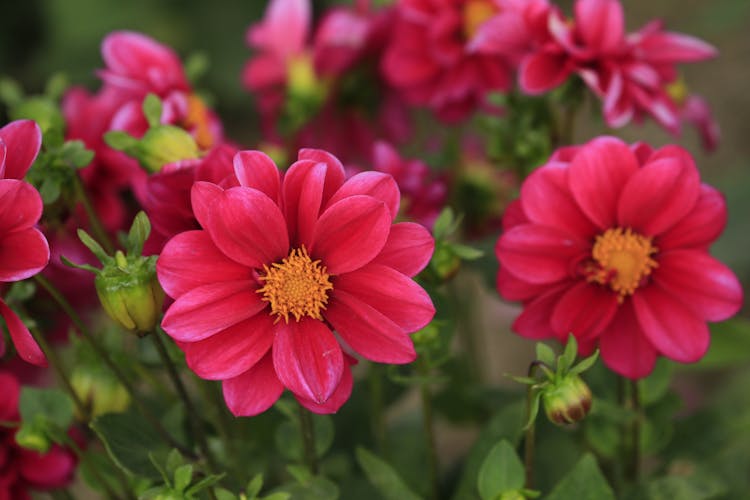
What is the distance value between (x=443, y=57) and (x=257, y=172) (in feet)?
1.09

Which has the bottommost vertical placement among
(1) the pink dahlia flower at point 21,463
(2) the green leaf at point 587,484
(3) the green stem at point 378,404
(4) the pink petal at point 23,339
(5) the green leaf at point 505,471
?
(3) the green stem at point 378,404

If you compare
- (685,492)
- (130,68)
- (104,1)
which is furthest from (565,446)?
(104,1)

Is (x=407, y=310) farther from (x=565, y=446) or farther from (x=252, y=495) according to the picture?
(x=565, y=446)

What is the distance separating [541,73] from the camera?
0.72 meters

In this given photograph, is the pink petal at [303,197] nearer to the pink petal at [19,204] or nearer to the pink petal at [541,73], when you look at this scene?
the pink petal at [19,204]

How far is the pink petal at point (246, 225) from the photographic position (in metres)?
0.51

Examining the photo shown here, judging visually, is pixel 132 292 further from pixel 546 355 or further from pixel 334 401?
pixel 546 355

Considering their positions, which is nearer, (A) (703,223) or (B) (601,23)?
(A) (703,223)

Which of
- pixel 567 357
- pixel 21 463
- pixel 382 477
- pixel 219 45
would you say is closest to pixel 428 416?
pixel 382 477

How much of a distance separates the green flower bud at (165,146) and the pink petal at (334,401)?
174 mm

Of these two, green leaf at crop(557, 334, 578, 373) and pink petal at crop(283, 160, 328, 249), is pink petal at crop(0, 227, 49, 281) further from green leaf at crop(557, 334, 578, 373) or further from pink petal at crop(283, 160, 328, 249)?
green leaf at crop(557, 334, 578, 373)

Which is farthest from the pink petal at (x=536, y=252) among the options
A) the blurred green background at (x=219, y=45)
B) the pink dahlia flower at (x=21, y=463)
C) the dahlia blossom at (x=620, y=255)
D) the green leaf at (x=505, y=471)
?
the blurred green background at (x=219, y=45)

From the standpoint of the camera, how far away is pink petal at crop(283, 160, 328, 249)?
0.52 meters

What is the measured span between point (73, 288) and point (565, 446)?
416 mm
